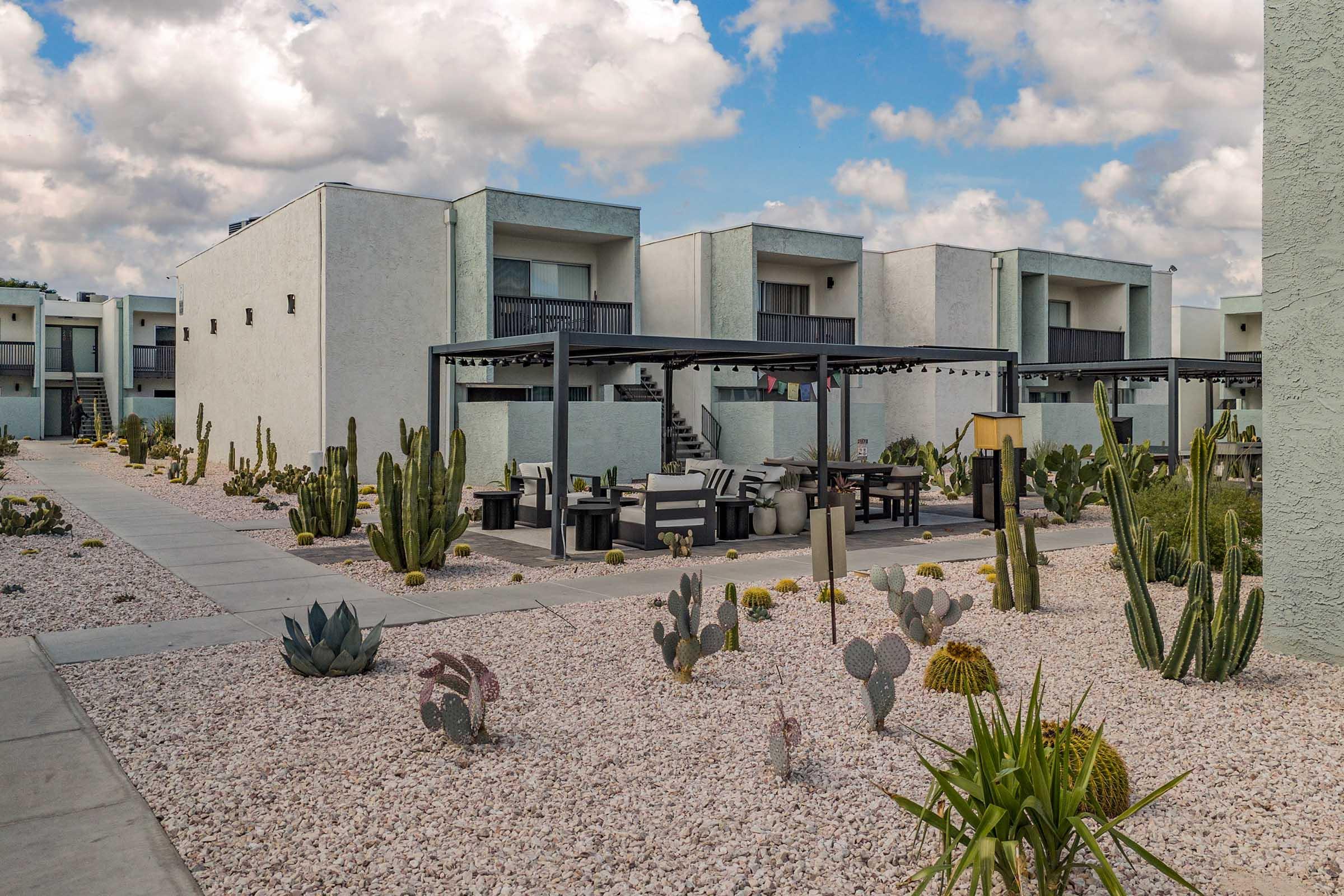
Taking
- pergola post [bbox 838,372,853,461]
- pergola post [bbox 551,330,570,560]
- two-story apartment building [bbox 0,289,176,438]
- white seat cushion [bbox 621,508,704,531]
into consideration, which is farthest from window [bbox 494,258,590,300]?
two-story apartment building [bbox 0,289,176,438]

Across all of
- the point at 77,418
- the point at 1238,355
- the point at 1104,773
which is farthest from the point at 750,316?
A: the point at 77,418

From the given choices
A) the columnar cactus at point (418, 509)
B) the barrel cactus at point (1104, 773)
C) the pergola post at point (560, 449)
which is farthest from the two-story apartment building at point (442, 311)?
the barrel cactus at point (1104, 773)

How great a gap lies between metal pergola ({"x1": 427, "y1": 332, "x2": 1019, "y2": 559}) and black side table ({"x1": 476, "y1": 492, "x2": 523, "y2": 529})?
0.85m

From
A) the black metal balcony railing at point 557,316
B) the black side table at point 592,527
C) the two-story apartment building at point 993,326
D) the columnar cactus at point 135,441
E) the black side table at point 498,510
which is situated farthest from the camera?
the two-story apartment building at point 993,326

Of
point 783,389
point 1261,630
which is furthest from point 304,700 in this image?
point 783,389

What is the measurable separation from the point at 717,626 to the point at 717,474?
8874mm

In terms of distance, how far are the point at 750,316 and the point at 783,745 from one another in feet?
69.7

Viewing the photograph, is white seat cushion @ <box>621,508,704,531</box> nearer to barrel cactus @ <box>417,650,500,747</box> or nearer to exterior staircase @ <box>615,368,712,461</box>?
barrel cactus @ <box>417,650,500,747</box>

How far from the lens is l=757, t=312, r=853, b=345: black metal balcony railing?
26469mm

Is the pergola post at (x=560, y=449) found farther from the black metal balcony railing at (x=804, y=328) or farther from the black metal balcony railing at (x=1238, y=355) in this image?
the black metal balcony railing at (x=1238, y=355)

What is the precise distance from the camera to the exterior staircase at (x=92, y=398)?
41781 millimetres

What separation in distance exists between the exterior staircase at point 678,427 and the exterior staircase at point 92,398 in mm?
26739

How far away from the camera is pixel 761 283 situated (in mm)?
28297

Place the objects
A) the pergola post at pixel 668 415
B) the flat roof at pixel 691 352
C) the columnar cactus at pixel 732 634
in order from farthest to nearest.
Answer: the pergola post at pixel 668 415 → the flat roof at pixel 691 352 → the columnar cactus at pixel 732 634
